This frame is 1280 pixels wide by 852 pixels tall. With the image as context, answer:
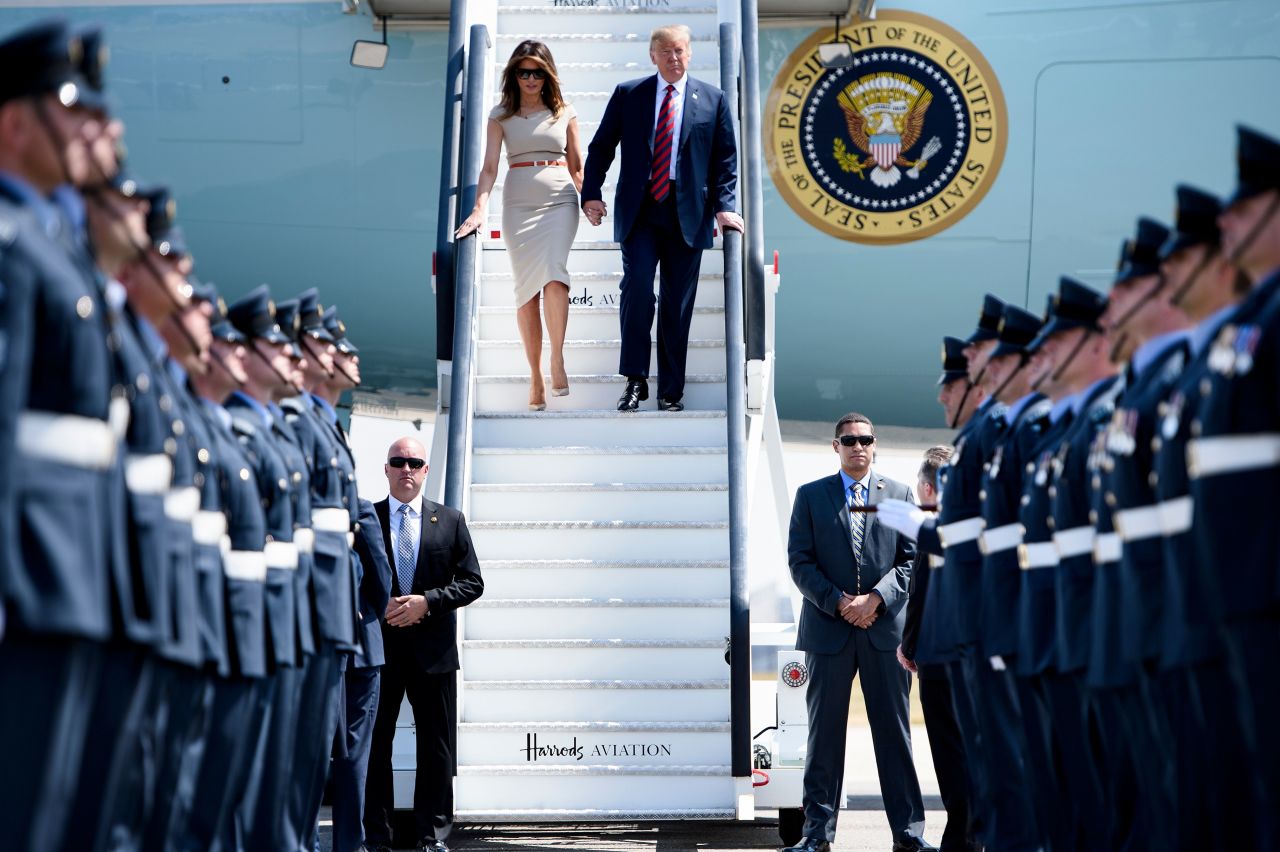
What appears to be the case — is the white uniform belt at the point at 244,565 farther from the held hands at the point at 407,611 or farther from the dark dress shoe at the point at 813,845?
the dark dress shoe at the point at 813,845

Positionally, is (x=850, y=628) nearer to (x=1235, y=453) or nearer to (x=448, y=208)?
(x=448, y=208)

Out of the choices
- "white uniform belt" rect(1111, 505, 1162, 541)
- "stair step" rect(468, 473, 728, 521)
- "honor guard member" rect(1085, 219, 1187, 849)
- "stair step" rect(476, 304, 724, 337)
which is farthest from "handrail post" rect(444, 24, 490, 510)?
"white uniform belt" rect(1111, 505, 1162, 541)

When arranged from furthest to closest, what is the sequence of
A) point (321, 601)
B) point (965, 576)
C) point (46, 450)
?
point (965, 576) → point (321, 601) → point (46, 450)

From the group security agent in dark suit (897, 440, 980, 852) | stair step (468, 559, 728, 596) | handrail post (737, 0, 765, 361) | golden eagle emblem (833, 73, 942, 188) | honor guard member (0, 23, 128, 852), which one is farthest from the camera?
golden eagle emblem (833, 73, 942, 188)

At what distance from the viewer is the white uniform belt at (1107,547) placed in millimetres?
3596

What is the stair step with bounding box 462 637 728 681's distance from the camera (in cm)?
609

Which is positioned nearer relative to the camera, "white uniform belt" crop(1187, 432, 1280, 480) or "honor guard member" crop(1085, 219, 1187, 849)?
"white uniform belt" crop(1187, 432, 1280, 480)

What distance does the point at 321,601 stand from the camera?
4.75 metres

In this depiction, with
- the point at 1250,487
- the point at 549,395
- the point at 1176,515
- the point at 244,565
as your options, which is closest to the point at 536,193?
the point at 549,395

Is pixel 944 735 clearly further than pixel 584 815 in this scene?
No

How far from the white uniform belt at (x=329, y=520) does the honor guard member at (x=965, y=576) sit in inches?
74.8

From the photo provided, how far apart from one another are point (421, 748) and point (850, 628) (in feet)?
5.51

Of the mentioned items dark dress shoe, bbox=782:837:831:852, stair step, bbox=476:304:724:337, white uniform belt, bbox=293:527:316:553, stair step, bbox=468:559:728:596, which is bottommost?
dark dress shoe, bbox=782:837:831:852

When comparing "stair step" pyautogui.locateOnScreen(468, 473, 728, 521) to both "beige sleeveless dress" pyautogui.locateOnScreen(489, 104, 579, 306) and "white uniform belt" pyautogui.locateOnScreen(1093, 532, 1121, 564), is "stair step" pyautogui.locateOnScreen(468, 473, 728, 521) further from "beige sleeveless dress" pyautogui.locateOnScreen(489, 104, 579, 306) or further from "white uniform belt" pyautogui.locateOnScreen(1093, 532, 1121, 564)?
"white uniform belt" pyautogui.locateOnScreen(1093, 532, 1121, 564)
